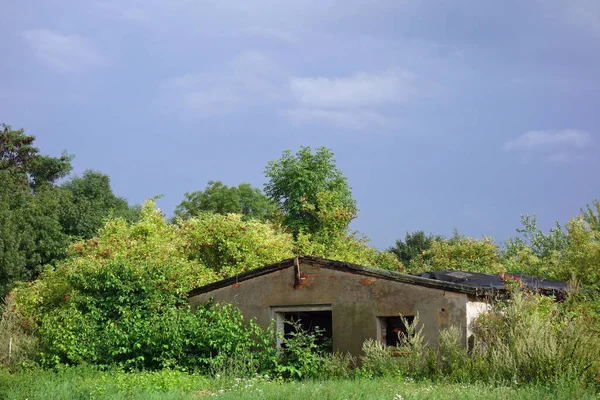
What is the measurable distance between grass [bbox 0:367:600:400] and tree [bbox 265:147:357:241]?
66.3ft

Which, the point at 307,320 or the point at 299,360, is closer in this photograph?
the point at 299,360

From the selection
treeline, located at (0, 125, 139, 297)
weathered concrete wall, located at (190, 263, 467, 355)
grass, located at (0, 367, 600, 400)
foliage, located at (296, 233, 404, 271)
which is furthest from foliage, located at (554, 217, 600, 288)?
treeline, located at (0, 125, 139, 297)

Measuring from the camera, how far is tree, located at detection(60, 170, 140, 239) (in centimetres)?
3822

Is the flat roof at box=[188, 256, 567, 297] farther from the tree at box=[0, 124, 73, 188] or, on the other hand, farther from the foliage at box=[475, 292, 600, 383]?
the tree at box=[0, 124, 73, 188]

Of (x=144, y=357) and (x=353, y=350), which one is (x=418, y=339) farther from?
(x=144, y=357)

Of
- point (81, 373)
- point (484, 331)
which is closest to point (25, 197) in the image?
point (81, 373)

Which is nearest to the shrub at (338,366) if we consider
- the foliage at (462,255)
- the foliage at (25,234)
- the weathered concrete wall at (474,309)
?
the weathered concrete wall at (474,309)

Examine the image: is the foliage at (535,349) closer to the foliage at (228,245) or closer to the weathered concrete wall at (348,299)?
the weathered concrete wall at (348,299)

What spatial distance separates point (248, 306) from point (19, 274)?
63.9 feet

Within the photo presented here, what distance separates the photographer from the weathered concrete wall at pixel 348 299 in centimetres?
1590

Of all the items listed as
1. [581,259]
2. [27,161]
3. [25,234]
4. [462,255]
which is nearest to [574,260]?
[581,259]

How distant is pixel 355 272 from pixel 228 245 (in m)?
6.67

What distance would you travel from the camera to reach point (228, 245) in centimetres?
2239

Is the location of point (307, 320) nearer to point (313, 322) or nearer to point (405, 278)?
point (313, 322)
